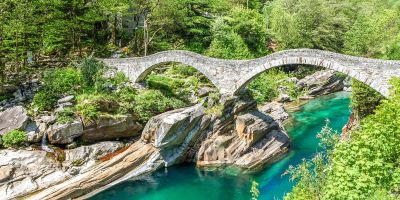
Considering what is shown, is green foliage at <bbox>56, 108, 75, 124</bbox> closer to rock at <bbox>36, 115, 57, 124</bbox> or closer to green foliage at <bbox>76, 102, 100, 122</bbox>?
rock at <bbox>36, 115, 57, 124</bbox>

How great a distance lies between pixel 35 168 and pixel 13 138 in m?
2.32

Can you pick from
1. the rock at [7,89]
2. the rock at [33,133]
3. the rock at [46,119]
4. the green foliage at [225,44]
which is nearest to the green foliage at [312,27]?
the green foliage at [225,44]

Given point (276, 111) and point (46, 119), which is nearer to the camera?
point (46, 119)

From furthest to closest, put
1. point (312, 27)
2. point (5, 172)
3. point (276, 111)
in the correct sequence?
1. point (312, 27)
2. point (276, 111)
3. point (5, 172)

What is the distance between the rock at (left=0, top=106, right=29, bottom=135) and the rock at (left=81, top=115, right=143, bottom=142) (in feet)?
11.7

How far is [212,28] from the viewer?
127 feet

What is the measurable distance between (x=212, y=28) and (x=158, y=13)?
690 centimetres

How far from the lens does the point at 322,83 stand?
39.9m

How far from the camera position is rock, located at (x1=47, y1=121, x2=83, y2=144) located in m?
20.7

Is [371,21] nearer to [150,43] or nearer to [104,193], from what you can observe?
[150,43]

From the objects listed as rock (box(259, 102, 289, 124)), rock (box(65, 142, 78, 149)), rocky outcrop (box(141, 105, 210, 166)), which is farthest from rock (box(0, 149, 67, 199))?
rock (box(259, 102, 289, 124))

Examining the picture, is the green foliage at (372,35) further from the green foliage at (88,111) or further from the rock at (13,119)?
the rock at (13,119)

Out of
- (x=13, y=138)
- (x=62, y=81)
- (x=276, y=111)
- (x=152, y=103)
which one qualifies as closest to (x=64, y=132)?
(x=13, y=138)

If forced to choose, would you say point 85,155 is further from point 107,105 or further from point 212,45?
point 212,45
